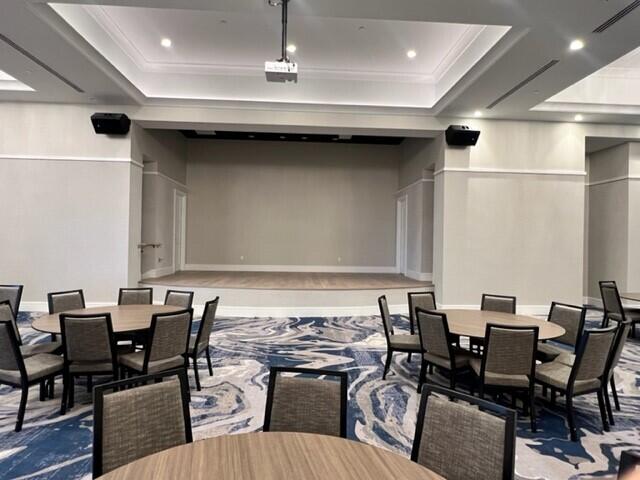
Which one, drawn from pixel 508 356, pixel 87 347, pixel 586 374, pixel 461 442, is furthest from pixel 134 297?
pixel 586 374

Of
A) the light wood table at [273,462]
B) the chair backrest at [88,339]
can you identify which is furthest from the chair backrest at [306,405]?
the chair backrest at [88,339]

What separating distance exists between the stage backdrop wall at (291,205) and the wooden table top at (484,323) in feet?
23.4

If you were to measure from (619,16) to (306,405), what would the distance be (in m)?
5.16

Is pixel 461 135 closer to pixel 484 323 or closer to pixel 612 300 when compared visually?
pixel 612 300

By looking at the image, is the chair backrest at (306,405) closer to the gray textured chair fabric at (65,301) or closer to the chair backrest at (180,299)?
the chair backrest at (180,299)

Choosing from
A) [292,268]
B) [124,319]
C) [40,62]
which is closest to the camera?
[124,319]

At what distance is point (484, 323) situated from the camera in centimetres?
394

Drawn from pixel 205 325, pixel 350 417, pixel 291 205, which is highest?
pixel 291 205

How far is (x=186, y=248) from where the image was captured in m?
11.3

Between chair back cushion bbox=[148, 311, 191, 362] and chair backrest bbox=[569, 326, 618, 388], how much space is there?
322 cm

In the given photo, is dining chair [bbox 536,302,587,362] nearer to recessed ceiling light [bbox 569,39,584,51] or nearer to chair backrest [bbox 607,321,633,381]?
chair backrest [bbox 607,321,633,381]

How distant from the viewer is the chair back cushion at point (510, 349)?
3.11 metres

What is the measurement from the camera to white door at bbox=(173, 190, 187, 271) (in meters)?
10.6

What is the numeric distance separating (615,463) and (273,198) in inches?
387
